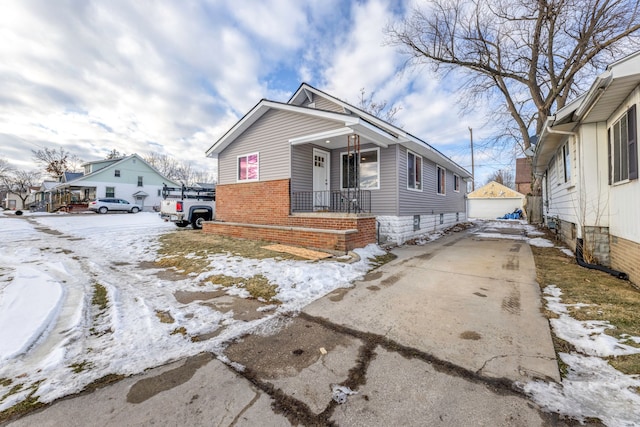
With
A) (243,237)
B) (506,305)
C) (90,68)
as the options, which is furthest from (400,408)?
(90,68)

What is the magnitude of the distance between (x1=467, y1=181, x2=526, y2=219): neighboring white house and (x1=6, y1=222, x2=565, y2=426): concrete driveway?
91.1ft

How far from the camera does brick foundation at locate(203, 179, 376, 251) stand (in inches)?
275

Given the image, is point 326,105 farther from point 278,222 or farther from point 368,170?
point 278,222

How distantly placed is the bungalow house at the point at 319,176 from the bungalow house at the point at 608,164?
13.2 ft

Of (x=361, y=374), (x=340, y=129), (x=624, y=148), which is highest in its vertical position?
(x=340, y=129)

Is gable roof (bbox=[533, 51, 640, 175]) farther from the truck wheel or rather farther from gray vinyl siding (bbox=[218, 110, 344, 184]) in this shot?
the truck wheel

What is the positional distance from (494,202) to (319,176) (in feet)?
83.7

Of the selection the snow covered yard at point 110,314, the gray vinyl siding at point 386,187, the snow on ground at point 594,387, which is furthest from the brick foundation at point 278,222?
the snow on ground at point 594,387

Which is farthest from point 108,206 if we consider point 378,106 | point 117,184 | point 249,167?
point 378,106

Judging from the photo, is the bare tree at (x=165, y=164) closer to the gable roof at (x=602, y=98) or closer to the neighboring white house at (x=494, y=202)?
the neighboring white house at (x=494, y=202)

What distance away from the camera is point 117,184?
33.5 meters

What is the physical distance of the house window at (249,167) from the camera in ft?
33.7

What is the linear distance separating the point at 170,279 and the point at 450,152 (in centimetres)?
3107

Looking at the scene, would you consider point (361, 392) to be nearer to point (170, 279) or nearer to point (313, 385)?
point (313, 385)
